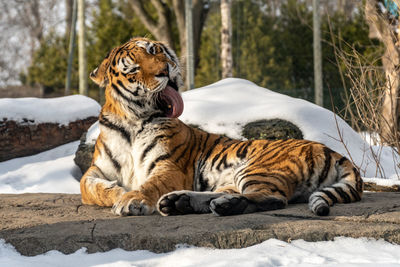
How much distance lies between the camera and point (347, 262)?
96.7 inches

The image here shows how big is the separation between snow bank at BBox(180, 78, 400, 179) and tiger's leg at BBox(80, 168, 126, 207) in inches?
102

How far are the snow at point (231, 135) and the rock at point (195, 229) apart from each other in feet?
0.18

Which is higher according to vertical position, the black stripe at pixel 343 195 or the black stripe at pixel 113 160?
the black stripe at pixel 113 160

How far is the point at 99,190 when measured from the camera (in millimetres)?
3859

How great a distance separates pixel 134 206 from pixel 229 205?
2.17 ft

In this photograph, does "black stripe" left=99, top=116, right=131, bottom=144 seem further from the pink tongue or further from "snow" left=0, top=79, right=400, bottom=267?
"snow" left=0, top=79, right=400, bottom=267

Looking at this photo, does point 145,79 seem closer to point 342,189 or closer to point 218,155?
point 218,155

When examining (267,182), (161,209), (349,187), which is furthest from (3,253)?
(349,187)

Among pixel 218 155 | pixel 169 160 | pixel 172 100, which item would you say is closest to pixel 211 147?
pixel 218 155

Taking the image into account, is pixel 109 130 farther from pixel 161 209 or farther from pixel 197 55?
pixel 197 55

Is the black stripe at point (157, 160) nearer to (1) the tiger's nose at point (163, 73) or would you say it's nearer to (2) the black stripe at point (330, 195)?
(1) the tiger's nose at point (163, 73)

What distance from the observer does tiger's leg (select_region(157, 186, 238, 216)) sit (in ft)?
10.9

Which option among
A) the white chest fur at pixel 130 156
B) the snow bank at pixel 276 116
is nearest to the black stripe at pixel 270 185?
the white chest fur at pixel 130 156

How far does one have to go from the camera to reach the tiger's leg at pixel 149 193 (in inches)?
133
